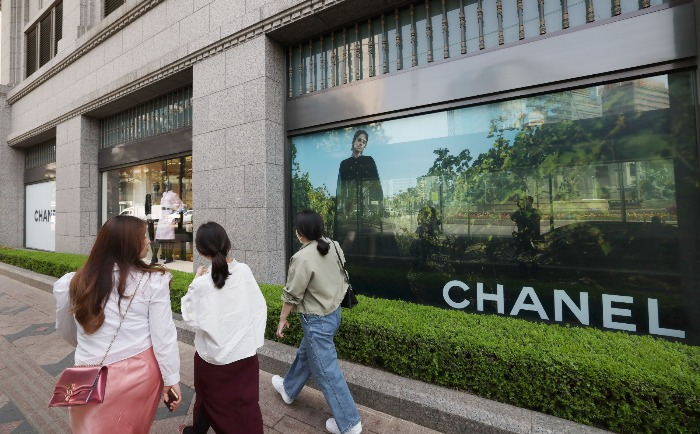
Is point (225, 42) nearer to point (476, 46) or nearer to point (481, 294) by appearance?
point (476, 46)

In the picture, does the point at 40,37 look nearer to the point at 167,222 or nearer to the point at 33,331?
the point at 167,222

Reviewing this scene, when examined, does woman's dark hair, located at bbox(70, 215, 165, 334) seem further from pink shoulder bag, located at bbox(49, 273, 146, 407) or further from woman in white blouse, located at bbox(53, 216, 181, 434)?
pink shoulder bag, located at bbox(49, 273, 146, 407)

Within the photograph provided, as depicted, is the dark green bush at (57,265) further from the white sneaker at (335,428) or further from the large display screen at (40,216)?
the white sneaker at (335,428)

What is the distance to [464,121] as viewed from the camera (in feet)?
16.9

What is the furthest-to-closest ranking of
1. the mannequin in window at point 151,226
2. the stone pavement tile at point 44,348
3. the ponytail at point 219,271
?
the mannequin in window at point 151,226 → the stone pavement tile at point 44,348 → the ponytail at point 219,271

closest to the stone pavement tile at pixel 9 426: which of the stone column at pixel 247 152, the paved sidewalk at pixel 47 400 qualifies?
the paved sidewalk at pixel 47 400

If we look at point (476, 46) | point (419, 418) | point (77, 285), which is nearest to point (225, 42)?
point (476, 46)

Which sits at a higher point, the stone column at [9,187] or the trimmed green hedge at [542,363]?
the stone column at [9,187]

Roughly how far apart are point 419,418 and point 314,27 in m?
6.27

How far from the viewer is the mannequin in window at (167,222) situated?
9055 mm

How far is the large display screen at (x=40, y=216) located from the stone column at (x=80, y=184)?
360cm

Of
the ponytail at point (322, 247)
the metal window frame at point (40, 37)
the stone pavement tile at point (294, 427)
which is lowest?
the stone pavement tile at point (294, 427)

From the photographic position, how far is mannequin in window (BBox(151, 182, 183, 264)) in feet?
29.7

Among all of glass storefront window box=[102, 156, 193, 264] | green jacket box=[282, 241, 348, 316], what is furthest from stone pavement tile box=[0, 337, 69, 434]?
glass storefront window box=[102, 156, 193, 264]
